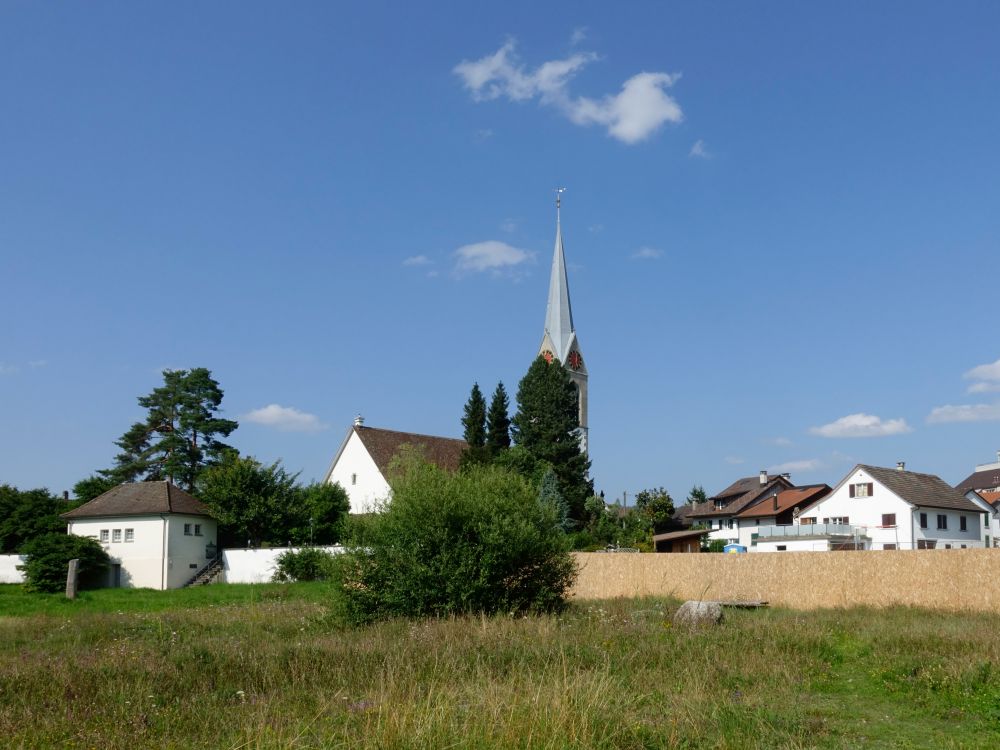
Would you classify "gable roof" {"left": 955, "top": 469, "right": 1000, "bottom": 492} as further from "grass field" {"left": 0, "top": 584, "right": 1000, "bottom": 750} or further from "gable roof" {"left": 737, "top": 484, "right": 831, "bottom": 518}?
"grass field" {"left": 0, "top": 584, "right": 1000, "bottom": 750}

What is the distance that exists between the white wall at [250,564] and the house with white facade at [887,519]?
28.9 m

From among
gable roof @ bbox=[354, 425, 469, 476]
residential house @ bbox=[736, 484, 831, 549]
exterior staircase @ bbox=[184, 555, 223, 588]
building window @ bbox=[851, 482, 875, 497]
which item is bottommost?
exterior staircase @ bbox=[184, 555, 223, 588]

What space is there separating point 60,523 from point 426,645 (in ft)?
145

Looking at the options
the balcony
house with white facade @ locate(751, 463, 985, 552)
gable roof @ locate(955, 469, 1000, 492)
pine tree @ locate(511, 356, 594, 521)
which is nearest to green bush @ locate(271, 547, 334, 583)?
pine tree @ locate(511, 356, 594, 521)

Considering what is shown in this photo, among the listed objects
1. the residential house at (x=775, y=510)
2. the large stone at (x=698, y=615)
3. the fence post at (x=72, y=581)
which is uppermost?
the residential house at (x=775, y=510)

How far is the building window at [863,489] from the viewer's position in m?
54.9

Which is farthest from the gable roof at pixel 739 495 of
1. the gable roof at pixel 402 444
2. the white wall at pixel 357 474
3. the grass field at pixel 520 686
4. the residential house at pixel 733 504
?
the grass field at pixel 520 686

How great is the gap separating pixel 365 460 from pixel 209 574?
15.2 meters

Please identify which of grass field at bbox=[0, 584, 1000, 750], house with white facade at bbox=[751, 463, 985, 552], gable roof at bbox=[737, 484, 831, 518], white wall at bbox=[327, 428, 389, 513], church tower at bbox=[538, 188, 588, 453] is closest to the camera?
grass field at bbox=[0, 584, 1000, 750]

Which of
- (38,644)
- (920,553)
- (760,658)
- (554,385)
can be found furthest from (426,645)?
(554,385)

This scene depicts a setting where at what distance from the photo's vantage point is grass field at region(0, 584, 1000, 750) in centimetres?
823

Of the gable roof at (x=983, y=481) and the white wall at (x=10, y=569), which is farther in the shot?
the gable roof at (x=983, y=481)

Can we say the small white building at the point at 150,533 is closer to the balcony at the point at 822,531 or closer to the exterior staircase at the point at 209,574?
the exterior staircase at the point at 209,574

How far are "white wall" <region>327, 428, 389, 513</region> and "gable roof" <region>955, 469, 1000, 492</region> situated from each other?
206 ft
